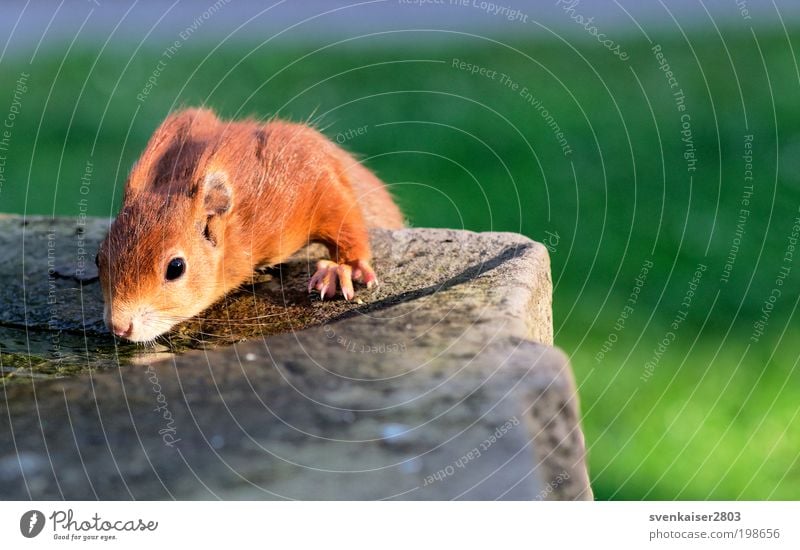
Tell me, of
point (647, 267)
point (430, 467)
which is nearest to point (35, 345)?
point (430, 467)

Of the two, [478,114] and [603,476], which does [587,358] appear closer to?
[603,476]

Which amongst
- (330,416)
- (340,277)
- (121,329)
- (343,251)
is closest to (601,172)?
(343,251)

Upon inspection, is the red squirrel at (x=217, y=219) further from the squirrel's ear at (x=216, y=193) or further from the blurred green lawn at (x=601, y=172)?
the blurred green lawn at (x=601, y=172)

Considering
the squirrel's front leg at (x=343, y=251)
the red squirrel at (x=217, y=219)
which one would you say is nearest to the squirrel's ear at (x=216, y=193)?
the red squirrel at (x=217, y=219)

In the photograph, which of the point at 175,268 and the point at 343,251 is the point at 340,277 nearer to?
the point at 343,251

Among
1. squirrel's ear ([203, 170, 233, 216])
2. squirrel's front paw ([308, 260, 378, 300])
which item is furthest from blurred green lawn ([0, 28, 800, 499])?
squirrel's front paw ([308, 260, 378, 300])

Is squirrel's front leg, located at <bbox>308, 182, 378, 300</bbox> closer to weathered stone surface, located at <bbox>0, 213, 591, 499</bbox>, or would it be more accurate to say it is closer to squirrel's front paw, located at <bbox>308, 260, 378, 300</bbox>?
squirrel's front paw, located at <bbox>308, 260, 378, 300</bbox>
